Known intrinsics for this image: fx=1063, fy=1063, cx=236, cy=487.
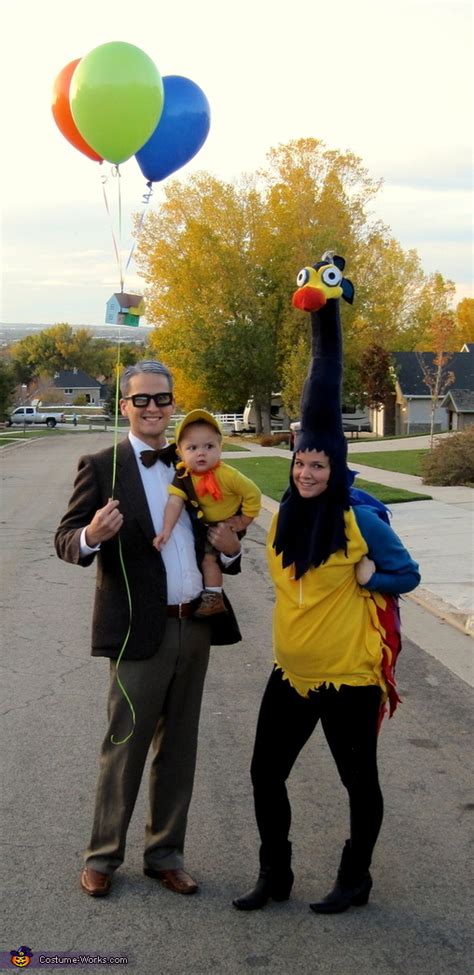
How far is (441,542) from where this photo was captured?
13586mm

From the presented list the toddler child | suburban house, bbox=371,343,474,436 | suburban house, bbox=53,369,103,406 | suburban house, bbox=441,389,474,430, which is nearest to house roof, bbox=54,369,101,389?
suburban house, bbox=53,369,103,406

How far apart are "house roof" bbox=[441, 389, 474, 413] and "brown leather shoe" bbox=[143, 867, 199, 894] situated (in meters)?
48.0

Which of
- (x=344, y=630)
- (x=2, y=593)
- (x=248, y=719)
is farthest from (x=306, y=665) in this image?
(x=2, y=593)

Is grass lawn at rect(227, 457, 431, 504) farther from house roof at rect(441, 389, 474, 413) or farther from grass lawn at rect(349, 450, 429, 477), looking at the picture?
house roof at rect(441, 389, 474, 413)

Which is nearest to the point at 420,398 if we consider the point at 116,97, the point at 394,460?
the point at 394,460

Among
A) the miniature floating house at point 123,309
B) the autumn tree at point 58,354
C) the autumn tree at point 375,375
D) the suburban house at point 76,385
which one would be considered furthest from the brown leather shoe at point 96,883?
the autumn tree at point 58,354

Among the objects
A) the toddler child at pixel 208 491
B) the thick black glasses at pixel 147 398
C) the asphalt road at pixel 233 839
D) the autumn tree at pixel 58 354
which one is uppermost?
the autumn tree at pixel 58 354

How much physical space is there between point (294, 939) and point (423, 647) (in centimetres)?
483

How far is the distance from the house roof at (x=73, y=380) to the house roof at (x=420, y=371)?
200 ft

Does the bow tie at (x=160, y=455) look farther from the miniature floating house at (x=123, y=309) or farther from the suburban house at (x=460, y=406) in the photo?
the suburban house at (x=460, y=406)

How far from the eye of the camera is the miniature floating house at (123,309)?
14.3 ft

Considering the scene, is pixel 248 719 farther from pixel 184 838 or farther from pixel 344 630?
pixel 344 630

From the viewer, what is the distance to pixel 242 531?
13.6 ft

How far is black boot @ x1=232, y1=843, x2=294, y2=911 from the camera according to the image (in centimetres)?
400
